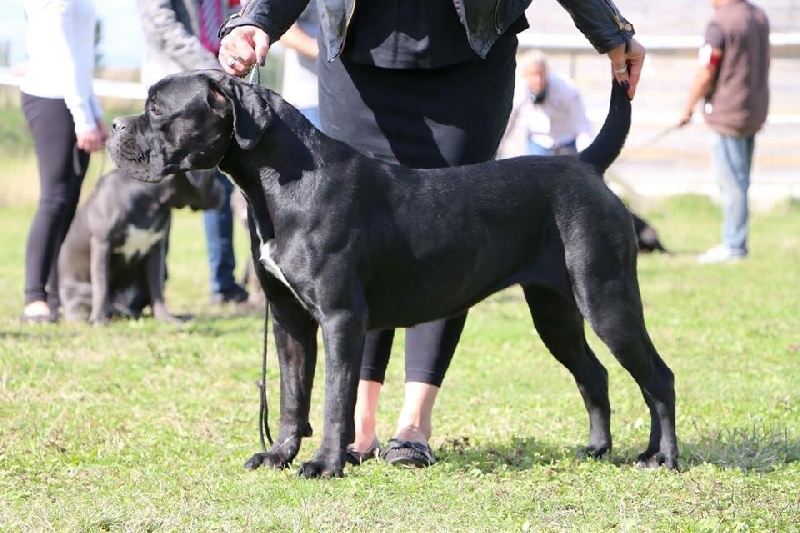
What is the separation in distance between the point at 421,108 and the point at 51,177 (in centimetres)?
374

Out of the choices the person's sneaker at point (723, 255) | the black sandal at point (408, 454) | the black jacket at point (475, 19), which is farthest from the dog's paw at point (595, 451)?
the person's sneaker at point (723, 255)

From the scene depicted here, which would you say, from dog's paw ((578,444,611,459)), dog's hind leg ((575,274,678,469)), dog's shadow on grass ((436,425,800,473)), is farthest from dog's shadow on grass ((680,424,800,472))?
dog's paw ((578,444,611,459))

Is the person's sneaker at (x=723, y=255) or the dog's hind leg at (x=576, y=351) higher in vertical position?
the dog's hind leg at (x=576, y=351)

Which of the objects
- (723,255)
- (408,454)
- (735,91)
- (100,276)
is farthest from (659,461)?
(735,91)

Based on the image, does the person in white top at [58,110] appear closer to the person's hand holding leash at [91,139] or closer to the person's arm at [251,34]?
the person's hand holding leash at [91,139]

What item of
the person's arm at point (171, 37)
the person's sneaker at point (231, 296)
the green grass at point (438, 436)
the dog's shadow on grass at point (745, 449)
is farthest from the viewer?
the person's sneaker at point (231, 296)

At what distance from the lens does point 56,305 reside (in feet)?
27.0

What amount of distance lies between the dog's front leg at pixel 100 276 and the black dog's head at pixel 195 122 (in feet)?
14.1

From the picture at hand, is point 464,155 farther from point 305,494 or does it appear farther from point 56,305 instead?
point 56,305

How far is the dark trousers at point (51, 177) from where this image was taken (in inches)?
291

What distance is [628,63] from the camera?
438 centimetres

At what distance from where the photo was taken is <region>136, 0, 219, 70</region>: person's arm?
7.43 meters

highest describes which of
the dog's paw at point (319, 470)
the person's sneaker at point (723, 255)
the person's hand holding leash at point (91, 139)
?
the person's hand holding leash at point (91, 139)

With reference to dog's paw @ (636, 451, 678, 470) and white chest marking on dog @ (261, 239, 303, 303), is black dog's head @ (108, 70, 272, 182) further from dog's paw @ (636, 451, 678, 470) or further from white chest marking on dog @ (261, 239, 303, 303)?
dog's paw @ (636, 451, 678, 470)
